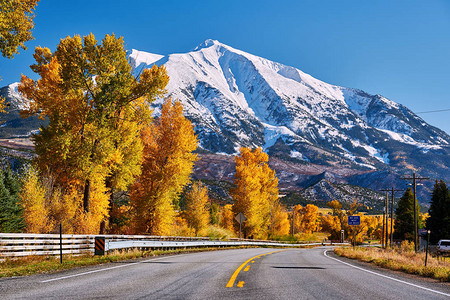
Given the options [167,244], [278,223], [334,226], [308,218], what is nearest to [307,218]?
[308,218]

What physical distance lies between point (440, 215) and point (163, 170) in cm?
5152

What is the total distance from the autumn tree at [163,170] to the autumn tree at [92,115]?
4.17 m

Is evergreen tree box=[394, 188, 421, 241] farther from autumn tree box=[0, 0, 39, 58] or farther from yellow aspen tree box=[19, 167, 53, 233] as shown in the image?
autumn tree box=[0, 0, 39, 58]

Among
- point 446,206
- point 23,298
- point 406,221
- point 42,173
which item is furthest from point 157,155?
point 406,221

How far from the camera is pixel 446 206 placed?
2325 inches

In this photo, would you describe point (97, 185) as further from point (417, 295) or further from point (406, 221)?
point (406, 221)

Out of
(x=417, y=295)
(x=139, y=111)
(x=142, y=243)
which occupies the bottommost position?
(x=142, y=243)

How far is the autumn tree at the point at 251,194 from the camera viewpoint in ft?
156

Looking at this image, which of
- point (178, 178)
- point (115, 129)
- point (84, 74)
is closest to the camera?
point (84, 74)

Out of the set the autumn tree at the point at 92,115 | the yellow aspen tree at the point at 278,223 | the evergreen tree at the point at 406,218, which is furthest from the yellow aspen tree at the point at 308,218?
the autumn tree at the point at 92,115

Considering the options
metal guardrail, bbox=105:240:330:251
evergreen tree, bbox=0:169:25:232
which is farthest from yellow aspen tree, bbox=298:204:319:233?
evergreen tree, bbox=0:169:25:232

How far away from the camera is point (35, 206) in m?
23.1

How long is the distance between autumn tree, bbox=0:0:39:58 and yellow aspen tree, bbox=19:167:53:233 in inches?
428

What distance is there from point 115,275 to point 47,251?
5686 millimetres
